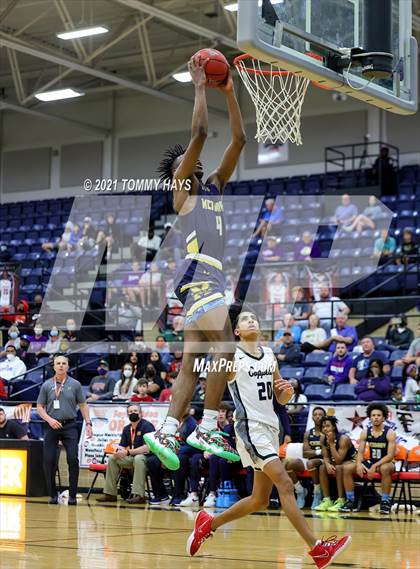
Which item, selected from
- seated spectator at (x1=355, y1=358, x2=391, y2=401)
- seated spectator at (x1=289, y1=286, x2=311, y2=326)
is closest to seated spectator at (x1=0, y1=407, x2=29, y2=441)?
seated spectator at (x1=289, y1=286, x2=311, y2=326)

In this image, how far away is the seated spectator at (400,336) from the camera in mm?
16812

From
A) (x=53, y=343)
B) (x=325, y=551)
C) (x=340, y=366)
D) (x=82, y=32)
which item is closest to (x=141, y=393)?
(x=340, y=366)

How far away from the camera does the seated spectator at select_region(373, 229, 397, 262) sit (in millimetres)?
19000

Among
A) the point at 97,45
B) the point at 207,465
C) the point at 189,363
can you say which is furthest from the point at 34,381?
the point at 189,363

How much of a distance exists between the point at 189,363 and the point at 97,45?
66.4 ft

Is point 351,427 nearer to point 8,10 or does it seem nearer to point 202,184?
point 202,184

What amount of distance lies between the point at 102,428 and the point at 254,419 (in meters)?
7.64

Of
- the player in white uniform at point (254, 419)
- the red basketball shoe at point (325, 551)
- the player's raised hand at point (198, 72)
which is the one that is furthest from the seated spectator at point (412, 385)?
the player's raised hand at point (198, 72)

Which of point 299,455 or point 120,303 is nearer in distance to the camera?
point 299,455

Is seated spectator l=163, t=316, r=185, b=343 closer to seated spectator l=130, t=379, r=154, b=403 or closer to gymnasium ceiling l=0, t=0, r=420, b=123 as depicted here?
seated spectator l=130, t=379, r=154, b=403

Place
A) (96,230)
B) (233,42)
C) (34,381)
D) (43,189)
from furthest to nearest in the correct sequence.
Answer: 1. (43,189)
2. (233,42)
3. (34,381)
4. (96,230)

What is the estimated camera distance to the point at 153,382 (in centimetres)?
1592

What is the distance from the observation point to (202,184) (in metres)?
6.38

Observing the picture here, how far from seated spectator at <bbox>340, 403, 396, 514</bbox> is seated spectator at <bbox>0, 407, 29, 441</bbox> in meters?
5.45
